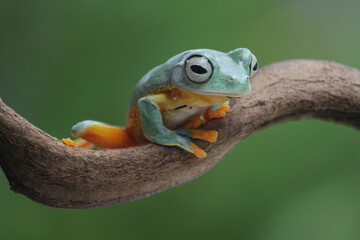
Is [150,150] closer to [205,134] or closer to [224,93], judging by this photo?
[205,134]

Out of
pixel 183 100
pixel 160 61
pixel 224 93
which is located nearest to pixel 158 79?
pixel 183 100

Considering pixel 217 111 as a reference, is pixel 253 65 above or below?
above

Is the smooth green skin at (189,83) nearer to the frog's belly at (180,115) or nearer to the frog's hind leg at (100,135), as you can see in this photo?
the frog's belly at (180,115)

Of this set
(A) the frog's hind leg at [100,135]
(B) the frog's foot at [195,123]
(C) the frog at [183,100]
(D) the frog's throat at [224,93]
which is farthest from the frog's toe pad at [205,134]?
(A) the frog's hind leg at [100,135]

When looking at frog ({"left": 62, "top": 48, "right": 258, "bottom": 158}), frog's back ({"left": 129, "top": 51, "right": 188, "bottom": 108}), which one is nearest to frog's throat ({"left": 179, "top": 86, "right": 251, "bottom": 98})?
frog ({"left": 62, "top": 48, "right": 258, "bottom": 158})

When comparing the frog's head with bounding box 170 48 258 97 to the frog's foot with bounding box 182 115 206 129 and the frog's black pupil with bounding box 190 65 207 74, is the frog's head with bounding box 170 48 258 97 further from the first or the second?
the frog's foot with bounding box 182 115 206 129

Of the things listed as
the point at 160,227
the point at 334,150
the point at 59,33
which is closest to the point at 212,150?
the point at 160,227
